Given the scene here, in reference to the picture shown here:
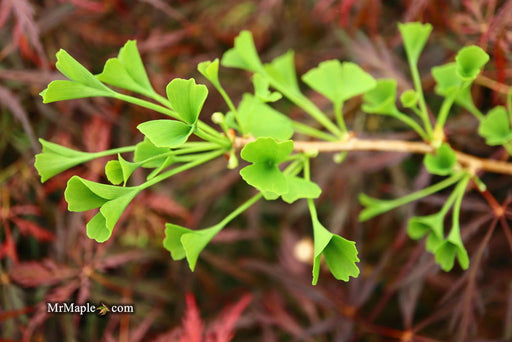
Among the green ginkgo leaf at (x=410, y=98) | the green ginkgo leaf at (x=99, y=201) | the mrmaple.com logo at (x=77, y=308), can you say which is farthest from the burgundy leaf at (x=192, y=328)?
the green ginkgo leaf at (x=410, y=98)

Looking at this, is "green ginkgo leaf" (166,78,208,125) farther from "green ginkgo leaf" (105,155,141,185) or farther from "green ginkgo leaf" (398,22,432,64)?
"green ginkgo leaf" (398,22,432,64)

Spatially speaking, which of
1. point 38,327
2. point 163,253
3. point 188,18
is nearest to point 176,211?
point 163,253

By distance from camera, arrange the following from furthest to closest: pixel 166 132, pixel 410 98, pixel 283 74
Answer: pixel 283 74
pixel 410 98
pixel 166 132

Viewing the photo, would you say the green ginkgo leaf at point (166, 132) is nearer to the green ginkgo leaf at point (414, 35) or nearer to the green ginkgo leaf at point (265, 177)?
the green ginkgo leaf at point (265, 177)

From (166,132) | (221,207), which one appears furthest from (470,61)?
(221,207)

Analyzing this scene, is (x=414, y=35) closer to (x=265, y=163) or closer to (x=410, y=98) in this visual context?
(x=410, y=98)

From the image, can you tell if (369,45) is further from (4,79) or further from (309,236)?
(4,79)
